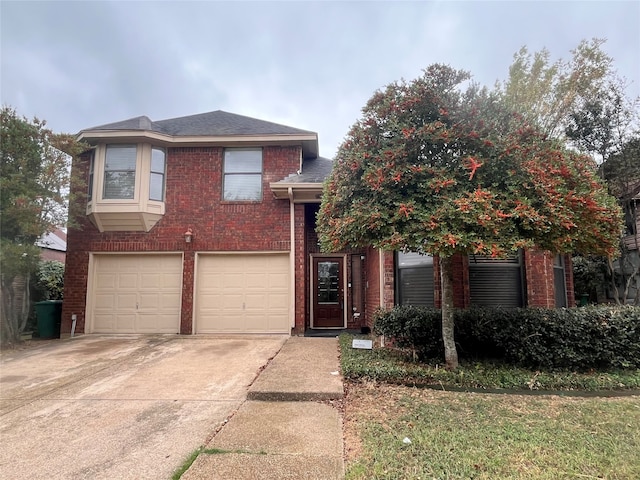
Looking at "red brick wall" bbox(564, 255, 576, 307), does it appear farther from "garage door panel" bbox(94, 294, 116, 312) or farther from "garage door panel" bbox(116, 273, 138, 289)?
"garage door panel" bbox(94, 294, 116, 312)

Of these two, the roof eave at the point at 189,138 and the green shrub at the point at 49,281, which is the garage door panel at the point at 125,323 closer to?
the green shrub at the point at 49,281

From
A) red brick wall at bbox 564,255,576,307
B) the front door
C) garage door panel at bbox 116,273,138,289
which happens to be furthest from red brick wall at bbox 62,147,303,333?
red brick wall at bbox 564,255,576,307

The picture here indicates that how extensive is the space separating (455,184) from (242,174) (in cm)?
632

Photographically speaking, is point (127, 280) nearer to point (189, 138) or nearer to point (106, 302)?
point (106, 302)

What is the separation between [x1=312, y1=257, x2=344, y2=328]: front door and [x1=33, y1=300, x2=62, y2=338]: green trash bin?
6.91 m

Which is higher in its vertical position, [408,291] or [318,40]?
[318,40]

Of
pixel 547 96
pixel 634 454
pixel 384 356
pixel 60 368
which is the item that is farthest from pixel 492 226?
pixel 547 96

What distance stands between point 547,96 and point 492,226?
10.6 metres

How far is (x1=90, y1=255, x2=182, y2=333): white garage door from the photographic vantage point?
8797mm

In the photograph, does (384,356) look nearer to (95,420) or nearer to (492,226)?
(492,226)

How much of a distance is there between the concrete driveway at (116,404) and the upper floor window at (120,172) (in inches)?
150

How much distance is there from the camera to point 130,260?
29.6ft

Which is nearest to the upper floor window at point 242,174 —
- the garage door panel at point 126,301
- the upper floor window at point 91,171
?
the upper floor window at point 91,171

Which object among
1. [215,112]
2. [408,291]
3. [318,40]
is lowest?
[408,291]
